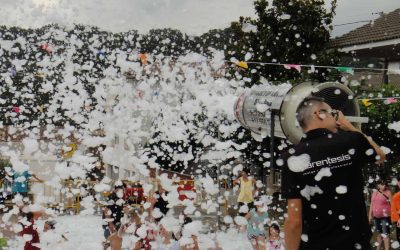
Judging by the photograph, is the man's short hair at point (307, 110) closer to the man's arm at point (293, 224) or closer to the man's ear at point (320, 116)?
the man's ear at point (320, 116)

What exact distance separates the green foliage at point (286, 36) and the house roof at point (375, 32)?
0.71 metres

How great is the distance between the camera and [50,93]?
41500 millimetres

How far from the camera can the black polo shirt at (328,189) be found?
3102 millimetres

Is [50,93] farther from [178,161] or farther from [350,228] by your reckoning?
[350,228]

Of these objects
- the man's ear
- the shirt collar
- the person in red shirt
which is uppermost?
the man's ear

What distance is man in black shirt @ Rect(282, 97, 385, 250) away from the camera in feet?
10.2

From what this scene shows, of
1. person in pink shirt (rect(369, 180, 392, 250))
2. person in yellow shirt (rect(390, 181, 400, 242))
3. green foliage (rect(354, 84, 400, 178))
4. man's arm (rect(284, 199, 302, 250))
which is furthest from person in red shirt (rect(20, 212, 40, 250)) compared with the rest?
green foliage (rect(354, 84, 400, 178))

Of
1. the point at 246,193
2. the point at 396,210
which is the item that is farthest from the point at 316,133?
the point at 246,193

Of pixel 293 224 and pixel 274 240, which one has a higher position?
pixel 293 224

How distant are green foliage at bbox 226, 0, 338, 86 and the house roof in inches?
27.8

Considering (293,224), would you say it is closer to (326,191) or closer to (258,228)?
(326,191)

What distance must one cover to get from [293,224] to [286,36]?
50.9 ft

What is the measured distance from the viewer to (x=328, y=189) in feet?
10.2

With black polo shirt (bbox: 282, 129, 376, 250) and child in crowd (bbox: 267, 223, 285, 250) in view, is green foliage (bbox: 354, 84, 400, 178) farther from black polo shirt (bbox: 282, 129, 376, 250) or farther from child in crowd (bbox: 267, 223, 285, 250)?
black polo shirt (bbox: 282, 129, 376, 250)
